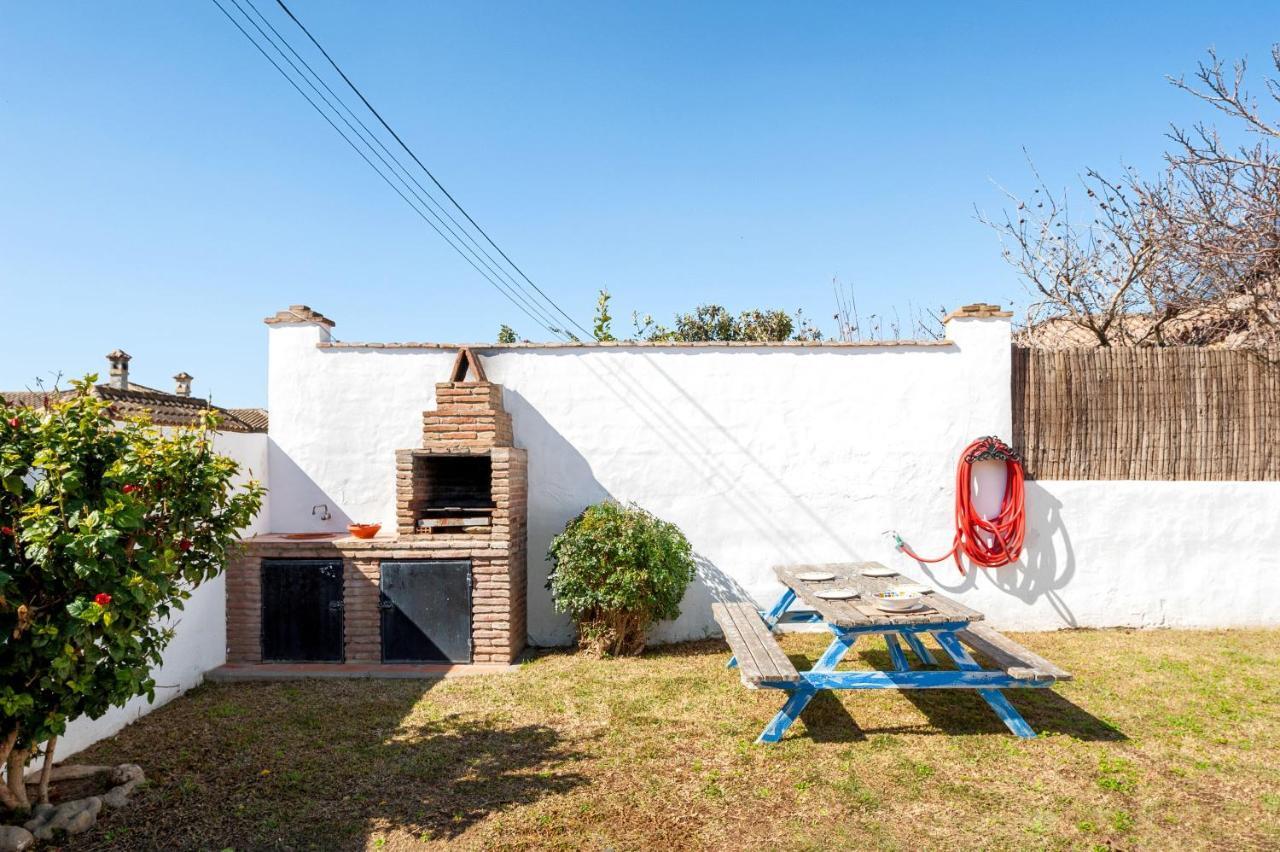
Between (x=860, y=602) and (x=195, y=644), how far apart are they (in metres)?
5.53

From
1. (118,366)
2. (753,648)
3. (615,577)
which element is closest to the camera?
(753,648)

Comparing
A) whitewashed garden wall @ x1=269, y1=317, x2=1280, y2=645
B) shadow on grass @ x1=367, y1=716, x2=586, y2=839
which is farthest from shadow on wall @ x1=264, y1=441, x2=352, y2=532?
shadow on grass @ x1=367, y1=716, x2=586, y2=839

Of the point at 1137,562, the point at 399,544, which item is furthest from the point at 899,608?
the point at 1137,562

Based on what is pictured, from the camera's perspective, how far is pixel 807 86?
9.54m

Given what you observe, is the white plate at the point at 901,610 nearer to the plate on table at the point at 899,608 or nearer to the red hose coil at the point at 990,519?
the plate on table at the point at 899,608

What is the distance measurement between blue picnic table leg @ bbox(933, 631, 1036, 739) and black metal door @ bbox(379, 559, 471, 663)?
407cm

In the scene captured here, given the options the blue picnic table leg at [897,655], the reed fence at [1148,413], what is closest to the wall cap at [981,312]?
the reed fence at [1148,413]

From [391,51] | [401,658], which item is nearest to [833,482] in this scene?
[401,658]

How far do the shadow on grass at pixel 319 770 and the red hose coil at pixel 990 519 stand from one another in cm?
480

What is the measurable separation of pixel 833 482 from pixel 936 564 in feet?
4.52

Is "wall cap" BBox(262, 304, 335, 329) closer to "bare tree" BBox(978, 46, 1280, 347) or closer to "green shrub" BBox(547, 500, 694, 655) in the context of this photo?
"green shrub" BBox(547, 500, 694, 655)

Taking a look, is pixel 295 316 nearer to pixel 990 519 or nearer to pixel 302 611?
pixel 302 611

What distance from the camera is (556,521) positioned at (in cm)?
731

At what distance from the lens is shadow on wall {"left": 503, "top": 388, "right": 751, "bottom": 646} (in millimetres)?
7195
